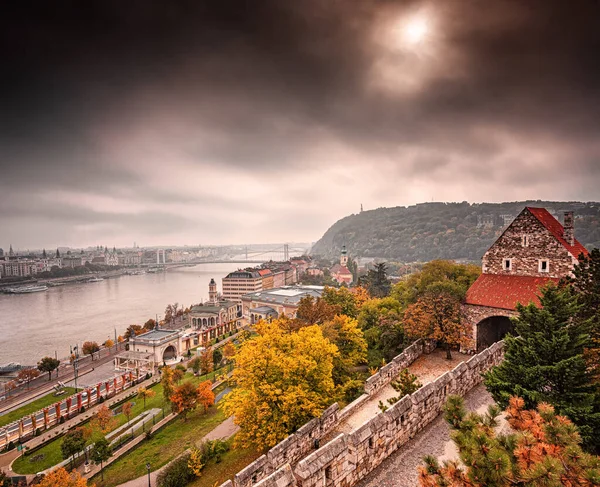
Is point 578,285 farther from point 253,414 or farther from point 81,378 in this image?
point 81,378

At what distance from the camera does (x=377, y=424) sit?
8391 mm

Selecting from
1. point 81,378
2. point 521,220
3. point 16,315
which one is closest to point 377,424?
point 521,220

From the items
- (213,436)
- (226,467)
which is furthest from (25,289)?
(226,467)

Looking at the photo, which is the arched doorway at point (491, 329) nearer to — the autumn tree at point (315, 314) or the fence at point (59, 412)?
the autumn tree at point (315, 314)

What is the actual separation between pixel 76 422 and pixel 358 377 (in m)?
28.8

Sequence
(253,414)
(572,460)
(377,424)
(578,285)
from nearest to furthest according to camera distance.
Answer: (572,460) < (377,424) < (578,285) < (253,414)

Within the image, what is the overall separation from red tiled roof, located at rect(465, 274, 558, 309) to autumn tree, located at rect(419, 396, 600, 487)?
49.5 ft

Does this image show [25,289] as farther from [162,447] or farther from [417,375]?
[417,375]

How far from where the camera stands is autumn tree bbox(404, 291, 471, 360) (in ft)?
59.3

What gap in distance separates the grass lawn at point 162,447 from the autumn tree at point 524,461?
74.9 feet

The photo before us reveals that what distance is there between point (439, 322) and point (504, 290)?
14.9 feet

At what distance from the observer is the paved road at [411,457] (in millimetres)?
7891

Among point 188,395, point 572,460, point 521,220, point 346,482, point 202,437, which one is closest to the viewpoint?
point 572,460

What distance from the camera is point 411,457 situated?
341 inches
